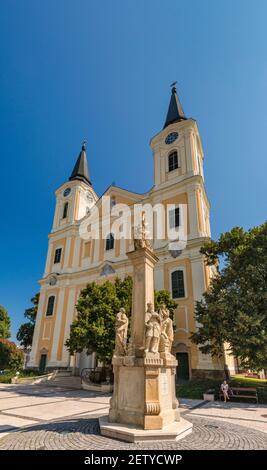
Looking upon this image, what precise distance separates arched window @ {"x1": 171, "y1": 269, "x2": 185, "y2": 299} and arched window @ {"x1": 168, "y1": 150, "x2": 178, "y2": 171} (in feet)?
35.6

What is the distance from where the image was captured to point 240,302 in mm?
15102

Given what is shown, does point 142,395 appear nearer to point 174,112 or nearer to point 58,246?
point 58,246

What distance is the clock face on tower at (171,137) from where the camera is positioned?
29.6 meters

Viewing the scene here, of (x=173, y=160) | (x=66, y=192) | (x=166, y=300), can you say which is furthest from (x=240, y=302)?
(x=66, y=192)

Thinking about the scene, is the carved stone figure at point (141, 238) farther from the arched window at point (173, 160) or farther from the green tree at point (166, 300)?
the arched window at point (173, 160)

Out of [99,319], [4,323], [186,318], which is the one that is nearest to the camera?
[99,319]

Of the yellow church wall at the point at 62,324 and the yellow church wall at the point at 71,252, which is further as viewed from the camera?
the yellow church wall at the point at 71,252

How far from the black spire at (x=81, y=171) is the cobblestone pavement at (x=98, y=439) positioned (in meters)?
34.2

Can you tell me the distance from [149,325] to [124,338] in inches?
48.1

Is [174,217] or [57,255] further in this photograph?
[57,255]

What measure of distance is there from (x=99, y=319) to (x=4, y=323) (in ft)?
103

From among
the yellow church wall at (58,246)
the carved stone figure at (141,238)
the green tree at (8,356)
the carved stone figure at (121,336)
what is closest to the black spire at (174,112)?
the yellow church wall at (58,246)

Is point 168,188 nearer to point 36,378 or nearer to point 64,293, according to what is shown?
point 64,293

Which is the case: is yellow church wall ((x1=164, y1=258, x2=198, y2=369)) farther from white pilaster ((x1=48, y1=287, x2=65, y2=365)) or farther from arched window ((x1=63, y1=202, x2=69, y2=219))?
arched window ((x1=63, y1=202, x2=69, y2=219))
